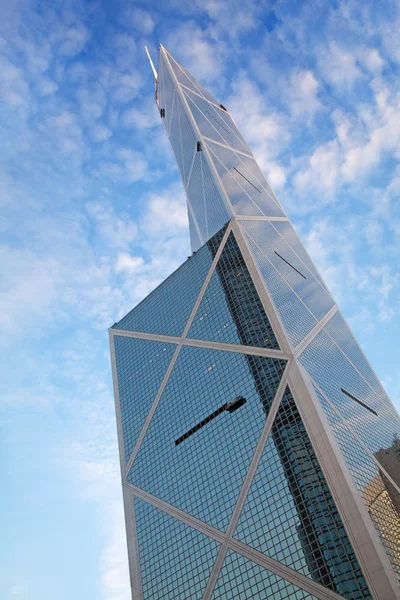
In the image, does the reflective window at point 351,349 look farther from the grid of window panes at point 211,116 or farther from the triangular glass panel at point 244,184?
the grid of window panes at point 211,116

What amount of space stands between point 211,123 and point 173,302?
182 feet

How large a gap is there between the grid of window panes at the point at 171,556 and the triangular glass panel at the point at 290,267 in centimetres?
3400

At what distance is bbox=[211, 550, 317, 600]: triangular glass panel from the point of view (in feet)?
133

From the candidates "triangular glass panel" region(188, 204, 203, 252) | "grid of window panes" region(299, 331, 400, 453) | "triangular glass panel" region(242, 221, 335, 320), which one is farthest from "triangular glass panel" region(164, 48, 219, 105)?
"grid of window panes" region(299, 331, 400, 453)

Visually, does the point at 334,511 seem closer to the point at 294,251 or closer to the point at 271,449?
the point at 271,449

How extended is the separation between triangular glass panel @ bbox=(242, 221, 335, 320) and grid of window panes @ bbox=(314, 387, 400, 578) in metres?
23.6

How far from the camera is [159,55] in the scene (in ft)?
469

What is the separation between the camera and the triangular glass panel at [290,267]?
74.4 m

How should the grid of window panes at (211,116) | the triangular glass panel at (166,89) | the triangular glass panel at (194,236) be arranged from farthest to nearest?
the triangular glass panel at (166,89) < the grid of window panes at (211,116) < the triangular glass panel at (194,236)

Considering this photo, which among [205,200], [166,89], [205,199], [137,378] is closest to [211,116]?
[166,89]

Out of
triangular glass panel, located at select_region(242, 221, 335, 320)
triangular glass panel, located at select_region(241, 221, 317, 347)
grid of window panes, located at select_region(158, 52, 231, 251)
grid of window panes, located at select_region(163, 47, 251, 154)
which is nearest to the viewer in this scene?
triangular glass panel, located at select_region(241, 221, 317, 347)

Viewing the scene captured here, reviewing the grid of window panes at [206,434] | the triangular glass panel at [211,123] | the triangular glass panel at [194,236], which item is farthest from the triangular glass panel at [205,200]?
the grid of window panes at [206,434]

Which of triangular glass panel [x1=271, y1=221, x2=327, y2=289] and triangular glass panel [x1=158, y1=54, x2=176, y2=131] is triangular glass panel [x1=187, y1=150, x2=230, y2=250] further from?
triangular glass panel [x1=158, y1=54, x2=176, y2=131]

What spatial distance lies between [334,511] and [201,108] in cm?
10119
